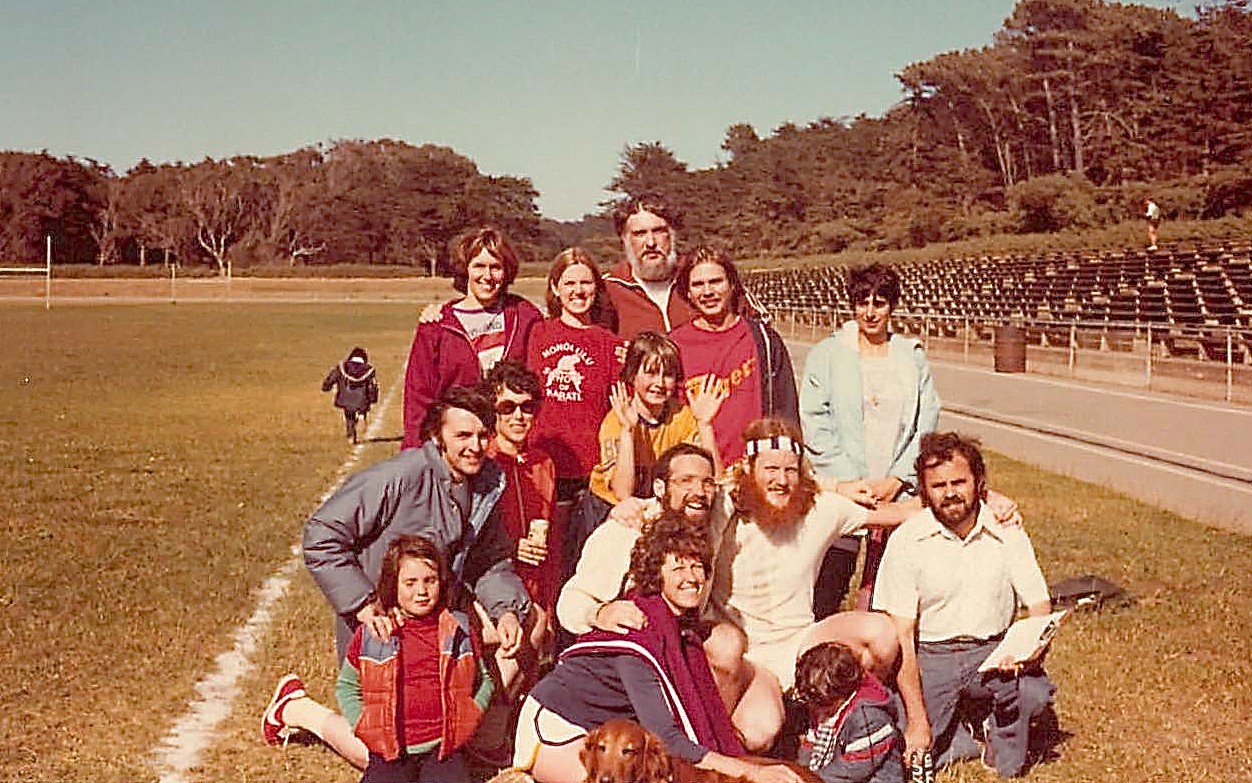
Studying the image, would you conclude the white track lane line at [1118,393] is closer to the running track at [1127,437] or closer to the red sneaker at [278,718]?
the running track at [1127,437]

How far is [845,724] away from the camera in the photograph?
5090 mm

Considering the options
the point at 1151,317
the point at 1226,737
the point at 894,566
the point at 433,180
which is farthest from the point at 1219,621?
the point at 433,180

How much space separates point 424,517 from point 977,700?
7.23 feet

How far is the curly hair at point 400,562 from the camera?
5.10 metres

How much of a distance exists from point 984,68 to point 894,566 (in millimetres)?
90238

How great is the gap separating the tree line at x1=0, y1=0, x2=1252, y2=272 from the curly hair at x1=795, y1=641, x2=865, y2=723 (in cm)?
307

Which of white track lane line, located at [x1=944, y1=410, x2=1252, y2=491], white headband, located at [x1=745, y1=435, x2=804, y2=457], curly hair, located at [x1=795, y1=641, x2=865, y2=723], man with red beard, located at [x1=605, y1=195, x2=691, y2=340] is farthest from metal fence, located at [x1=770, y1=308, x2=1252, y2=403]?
curly hair, located at [x1=795, y1=641, x2=865, y2=723]

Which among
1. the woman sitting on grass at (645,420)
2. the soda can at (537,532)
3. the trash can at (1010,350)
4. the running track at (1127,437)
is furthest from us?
the trash can at (1010,350)

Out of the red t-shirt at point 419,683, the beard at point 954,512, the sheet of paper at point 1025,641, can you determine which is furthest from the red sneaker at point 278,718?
the sheet of paper at point 1025,641

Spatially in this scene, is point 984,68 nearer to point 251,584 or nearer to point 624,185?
point 624,185

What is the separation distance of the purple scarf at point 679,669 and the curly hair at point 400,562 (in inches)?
22.7

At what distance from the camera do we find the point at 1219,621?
801 cm

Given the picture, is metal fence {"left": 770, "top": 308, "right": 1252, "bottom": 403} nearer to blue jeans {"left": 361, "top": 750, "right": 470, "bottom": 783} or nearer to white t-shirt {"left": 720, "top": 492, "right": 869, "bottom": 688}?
white t-shirt {"left": 720, "top": 492, "right": 869, "bottom": 688}

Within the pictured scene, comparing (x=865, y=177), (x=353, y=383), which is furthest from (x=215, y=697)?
(x=865, y=177)
